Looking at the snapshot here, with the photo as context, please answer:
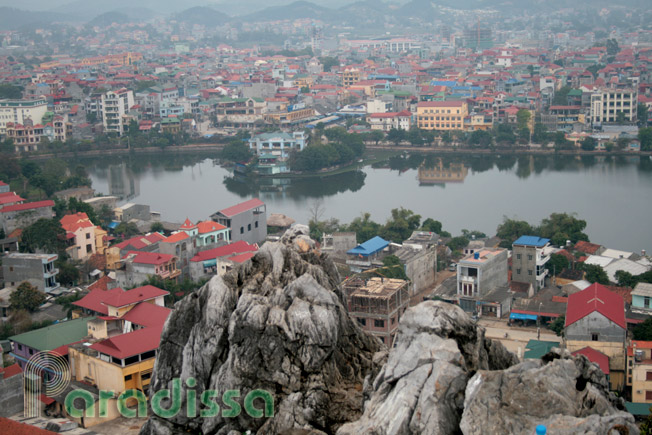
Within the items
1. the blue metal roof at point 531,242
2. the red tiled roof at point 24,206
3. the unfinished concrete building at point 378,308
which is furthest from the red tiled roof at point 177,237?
the blue metal roof at point 531,242

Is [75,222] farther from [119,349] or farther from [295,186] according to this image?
[295,186]

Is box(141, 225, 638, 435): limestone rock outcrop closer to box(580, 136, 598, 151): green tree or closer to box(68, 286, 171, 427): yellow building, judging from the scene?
box(68, 286, 171, 427): yellow building

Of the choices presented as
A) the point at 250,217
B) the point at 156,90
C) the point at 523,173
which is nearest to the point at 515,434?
the point at 250,217

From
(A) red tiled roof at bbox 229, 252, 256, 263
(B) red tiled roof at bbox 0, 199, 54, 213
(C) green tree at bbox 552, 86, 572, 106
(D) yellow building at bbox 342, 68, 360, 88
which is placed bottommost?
(A) red tiled roof at bbox 229, 252, 256, 263

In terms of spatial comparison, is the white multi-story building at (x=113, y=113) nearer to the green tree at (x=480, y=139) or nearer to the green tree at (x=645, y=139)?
the green tree at (x=480, y=139)

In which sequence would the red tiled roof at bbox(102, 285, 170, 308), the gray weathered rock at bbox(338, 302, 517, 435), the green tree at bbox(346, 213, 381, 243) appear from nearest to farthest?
1. the gray weathered rock at bbox(338, 302, 517, 435)
2. the red tiled roof at bbox(102, 285, 170, 308)
3. the green tree at bbox(346, 213, 381, 243)

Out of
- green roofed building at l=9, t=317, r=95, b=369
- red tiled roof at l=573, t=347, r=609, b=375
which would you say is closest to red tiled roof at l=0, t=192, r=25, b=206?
green roofed building at l=9, t=317, r=95, b=369
